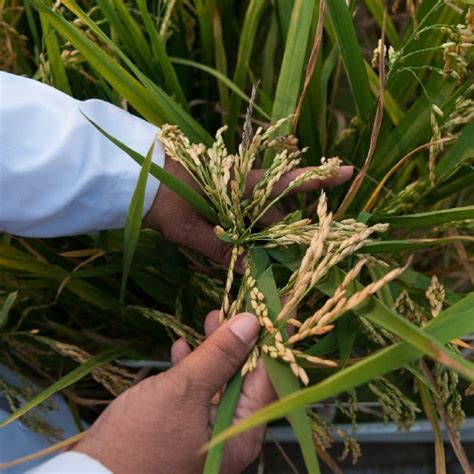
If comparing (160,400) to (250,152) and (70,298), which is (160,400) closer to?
(250,152)

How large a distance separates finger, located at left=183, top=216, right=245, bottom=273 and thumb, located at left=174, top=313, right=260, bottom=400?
0.12m

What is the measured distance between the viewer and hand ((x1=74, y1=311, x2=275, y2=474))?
0.54m

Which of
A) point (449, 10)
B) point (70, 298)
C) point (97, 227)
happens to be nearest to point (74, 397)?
point (70, 298)

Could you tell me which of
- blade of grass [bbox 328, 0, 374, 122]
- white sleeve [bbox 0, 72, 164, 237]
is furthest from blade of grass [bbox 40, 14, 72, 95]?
blade of grass [bbox 328, 0, 374, 122]

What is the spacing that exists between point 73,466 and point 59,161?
306 millimetres

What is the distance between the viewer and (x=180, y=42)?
92 centimetres

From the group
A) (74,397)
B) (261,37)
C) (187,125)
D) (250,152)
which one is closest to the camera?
(250,152)

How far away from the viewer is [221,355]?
21.1 inches

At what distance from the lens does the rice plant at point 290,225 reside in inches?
19.8

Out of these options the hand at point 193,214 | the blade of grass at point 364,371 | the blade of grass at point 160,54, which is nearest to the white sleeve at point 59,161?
the hand at point 193,214

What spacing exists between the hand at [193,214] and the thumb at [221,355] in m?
0.13

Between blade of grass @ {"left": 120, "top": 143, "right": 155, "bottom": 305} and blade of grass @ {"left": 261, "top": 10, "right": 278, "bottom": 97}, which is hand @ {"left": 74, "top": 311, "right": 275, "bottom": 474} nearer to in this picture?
blade of grass @ {"left": 120, "top": 143, "right": 155, "bottom": 305}

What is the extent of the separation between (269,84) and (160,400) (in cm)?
56

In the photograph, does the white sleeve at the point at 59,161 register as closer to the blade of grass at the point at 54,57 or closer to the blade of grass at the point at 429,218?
the blade of grass at the point at 54,57
